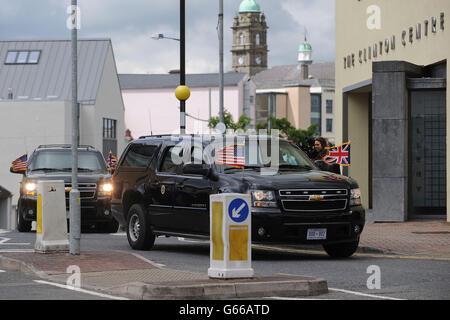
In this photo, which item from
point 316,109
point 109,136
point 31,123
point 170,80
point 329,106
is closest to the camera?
point 31,123

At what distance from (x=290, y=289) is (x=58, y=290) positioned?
244 centimetres

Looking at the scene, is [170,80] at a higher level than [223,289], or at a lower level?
higher

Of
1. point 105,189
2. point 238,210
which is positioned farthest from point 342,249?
point 105,189

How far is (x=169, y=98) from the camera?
121 metres

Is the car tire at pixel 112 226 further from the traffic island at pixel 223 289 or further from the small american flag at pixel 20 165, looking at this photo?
the traffic island at pixel 223 289

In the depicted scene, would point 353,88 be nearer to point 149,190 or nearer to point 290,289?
point 149,190

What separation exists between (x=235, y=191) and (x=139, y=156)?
316cm

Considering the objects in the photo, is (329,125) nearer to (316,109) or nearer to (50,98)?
(316,109)

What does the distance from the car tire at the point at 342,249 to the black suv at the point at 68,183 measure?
7817mm

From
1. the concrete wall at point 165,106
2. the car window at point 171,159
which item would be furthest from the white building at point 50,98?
the concrete wall at point 165,106

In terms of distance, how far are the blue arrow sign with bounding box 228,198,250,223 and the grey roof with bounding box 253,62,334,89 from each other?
144 meters

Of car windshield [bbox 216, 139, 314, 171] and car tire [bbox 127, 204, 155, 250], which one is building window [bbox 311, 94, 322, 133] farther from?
car windshield [bbox 216, 139, 314, 171]

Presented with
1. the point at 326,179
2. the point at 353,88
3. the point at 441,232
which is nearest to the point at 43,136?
the point at 353,88

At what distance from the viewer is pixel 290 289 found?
33.9ft
